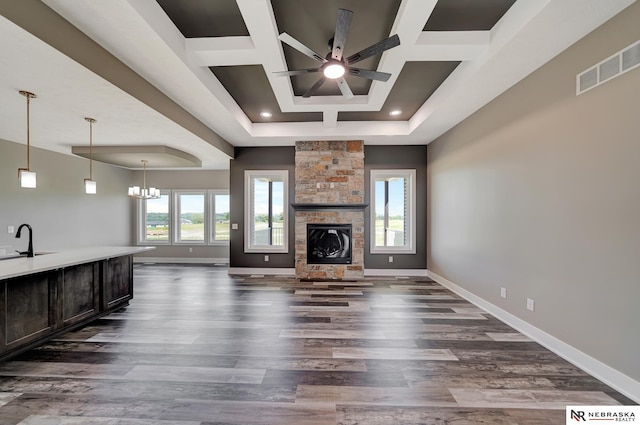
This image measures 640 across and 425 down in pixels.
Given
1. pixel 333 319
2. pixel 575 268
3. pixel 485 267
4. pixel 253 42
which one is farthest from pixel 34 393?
pixel 485 267

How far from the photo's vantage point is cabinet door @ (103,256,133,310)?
3.58m

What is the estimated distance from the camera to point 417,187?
6035 millimetres

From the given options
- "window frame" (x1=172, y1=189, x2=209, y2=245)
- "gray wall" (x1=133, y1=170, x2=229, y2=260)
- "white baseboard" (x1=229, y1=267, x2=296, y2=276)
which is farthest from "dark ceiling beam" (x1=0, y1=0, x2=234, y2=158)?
"window frame" (x1=172, y1=189, x2=209, y2=245)

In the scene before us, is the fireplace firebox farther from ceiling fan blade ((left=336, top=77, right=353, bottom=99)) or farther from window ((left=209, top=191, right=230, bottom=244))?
window ((left=209, top=191, right=230, bottom=244))

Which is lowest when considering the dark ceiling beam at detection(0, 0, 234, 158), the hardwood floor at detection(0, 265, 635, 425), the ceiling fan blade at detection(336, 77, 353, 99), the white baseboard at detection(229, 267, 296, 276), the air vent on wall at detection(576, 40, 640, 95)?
the hardwood floor at detection(0, 265, 635, 425)

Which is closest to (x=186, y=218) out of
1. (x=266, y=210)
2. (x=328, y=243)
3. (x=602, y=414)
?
(x=266, y=210)

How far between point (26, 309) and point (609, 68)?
18.0ft

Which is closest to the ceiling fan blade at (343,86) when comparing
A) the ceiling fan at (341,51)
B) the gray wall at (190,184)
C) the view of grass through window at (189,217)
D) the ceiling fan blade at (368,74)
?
the ceiling fan at (341,51)

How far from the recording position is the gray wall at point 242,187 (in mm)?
6176

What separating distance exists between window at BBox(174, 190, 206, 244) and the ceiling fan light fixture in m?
6.33

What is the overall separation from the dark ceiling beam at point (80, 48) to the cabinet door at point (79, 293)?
6.95ft

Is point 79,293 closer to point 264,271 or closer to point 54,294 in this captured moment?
point 54,294

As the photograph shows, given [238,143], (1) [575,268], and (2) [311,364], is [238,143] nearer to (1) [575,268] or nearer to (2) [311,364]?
(2) [311,364]

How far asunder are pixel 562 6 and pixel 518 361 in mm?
2932
